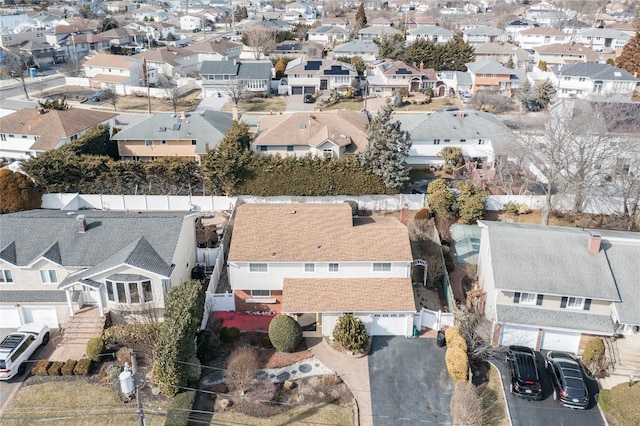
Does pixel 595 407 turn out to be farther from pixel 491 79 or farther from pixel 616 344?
pixel 491 79

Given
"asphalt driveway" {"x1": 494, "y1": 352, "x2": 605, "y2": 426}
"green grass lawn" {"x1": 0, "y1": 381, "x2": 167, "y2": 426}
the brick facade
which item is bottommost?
"asphalt driveway" {"x1": 494, "y1": 352, "x2": 605, "y2": 426}

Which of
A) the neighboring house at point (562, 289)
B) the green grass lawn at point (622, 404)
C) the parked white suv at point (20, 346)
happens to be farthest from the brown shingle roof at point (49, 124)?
the green grass lawn at point (622, 404)

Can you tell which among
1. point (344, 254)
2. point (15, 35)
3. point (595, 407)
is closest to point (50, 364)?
point (344, 254)

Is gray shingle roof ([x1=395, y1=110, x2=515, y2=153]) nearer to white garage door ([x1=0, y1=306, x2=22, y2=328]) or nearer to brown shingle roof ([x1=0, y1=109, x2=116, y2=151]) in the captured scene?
brown shingle roof ([x1=0, y1=109, x2=116, y2=151])

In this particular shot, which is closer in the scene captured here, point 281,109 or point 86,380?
point 86,380

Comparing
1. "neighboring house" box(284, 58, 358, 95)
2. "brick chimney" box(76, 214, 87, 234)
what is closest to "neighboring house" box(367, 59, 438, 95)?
"neighboring house" box(284, 58, 358, 95)
